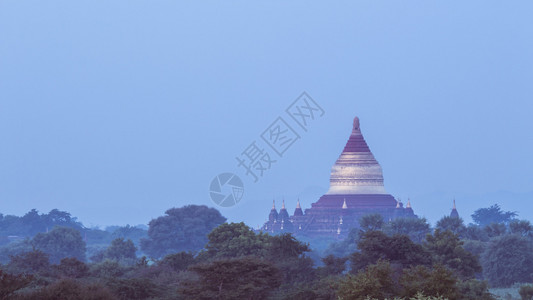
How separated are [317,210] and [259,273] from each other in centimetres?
9032

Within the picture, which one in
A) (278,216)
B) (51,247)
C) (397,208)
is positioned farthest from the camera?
(278,216)

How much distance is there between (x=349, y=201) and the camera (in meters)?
139

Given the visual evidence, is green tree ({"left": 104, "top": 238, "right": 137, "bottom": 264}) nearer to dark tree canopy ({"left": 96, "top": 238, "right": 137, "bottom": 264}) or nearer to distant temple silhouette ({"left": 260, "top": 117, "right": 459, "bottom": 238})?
dark tree canopy ({"left": 96, "top": 238, "right": 137, "bottom": 264})

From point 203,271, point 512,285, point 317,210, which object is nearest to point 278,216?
point 317,210

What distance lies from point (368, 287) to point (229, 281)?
10421 mm

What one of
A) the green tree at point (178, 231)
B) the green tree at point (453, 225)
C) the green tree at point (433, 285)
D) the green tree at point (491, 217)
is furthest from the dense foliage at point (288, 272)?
the green tree at point (491, 217)

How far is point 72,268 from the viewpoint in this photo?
58031 millimetres

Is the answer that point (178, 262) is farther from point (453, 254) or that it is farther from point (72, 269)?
point (453, 254)

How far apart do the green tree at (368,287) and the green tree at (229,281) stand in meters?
8.28

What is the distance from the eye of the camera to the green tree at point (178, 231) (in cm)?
11600

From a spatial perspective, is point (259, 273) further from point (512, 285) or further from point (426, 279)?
point (512, 285)

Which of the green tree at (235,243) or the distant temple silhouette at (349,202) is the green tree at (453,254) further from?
the distant temple silhouette at (349,202)

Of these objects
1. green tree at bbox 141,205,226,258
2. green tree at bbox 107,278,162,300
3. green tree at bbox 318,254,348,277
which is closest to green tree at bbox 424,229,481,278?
green tree at bbox 318,254,348,277

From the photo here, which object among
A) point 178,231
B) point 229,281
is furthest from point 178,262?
point 178,231
